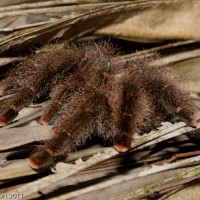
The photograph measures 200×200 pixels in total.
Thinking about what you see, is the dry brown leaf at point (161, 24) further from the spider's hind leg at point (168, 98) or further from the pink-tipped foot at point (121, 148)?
the pink-tipped foot at point (121, 148)

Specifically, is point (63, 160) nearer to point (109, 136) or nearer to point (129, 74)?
point (109, 136)

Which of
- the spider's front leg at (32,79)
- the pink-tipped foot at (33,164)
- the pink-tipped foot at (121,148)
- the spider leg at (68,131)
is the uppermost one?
the spider's front leg at (32,79)

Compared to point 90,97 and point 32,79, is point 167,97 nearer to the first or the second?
point 90,97

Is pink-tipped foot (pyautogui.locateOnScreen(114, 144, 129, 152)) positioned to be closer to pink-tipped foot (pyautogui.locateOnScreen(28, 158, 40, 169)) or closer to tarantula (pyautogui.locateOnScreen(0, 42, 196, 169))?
tarantula (pyautogui.locateOnScreen(0, 42, 196, 169))

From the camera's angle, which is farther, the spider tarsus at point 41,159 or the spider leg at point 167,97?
the spider leg at point 167,97

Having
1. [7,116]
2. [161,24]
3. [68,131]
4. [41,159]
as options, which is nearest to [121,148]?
[68,131]

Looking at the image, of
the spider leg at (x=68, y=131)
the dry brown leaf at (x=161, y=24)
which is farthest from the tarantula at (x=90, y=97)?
the dry brown leaf at (x=161, y=24)

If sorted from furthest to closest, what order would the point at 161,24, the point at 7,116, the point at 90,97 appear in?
the point at 161,24
the point at 7,116
the point at 90,97

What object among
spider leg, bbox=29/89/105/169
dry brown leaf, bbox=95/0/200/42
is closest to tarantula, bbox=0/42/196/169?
spider leg, bbox=29/89/105/169

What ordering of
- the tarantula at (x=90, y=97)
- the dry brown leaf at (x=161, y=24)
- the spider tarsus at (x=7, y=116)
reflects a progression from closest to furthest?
the tarantula at (x=90, y=97), the spider tarsus at (x=7, y=116), the dry brown leaf at (x=161, y=24)
